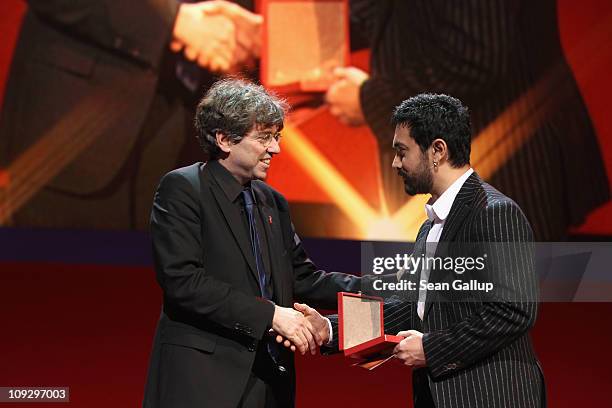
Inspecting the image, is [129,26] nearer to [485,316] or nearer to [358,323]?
[358,323]

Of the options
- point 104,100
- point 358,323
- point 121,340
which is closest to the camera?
point 358,323

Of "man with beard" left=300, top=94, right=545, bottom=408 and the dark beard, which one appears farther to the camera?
the dark beard

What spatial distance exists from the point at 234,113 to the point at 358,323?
2.29 feet

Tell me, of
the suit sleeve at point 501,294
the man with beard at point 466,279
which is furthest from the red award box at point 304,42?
the suit sleeve at point 501,294

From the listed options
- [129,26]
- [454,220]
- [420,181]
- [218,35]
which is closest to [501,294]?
[454,220]

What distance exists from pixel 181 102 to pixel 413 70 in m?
1.27

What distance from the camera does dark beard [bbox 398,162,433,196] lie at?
2.10 m

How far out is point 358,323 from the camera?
2.13 metres

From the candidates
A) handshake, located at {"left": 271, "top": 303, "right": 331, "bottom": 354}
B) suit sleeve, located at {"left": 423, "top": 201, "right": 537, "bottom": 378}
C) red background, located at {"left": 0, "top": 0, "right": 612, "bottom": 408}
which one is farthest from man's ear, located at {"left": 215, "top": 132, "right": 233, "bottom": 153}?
red background, located at {"left": 0, "top": 0, "right": 612, "bottom": 408}

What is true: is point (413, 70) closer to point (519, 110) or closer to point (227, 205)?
point (519, 110)

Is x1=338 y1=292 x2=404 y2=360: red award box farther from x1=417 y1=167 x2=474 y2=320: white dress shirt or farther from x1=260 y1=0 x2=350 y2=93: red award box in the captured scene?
x1=260 y1=0 x2=350 y2=93: red award box

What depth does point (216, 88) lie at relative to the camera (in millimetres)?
2375

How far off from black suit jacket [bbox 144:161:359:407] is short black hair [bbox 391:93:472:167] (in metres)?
0.55

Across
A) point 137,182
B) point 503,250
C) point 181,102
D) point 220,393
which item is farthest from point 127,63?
point 503,250
